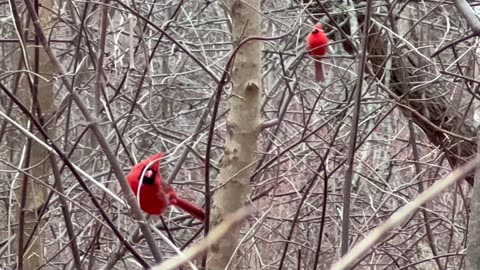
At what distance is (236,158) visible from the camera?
2229 millimetres

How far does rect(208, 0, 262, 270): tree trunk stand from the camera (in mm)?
2184

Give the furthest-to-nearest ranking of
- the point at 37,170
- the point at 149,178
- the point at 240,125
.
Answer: the point at 37,170, the point at 240,125, the point at 149,178

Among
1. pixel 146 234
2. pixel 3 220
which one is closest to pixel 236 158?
pixel 146 234

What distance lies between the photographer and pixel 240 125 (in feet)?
7.24

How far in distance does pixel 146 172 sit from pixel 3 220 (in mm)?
2101

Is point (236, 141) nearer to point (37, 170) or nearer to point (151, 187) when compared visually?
point (151, 187)

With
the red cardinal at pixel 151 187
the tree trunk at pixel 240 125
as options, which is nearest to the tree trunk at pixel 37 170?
the red cardinal at pixel 151 187

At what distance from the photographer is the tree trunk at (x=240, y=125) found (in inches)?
86.0

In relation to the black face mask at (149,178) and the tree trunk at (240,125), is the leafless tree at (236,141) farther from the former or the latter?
the black face mask at (149,178)

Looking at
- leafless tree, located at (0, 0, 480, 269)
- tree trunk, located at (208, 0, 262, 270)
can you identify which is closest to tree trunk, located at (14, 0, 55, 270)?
leafless tree, located at (0, 0, 480, 269)

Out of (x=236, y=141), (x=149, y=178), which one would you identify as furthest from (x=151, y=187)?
(x=236, y=141)

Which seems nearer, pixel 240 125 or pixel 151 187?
pixel 151 187

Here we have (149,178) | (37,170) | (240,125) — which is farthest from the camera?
(37,170)

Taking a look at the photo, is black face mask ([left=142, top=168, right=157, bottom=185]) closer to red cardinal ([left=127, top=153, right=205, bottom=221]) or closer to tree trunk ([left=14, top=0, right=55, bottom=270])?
red cardinal ([left=127, top=153, right=205, bottom=221])
